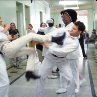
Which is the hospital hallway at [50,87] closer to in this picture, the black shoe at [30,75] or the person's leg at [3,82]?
the person's leg at [3,82]

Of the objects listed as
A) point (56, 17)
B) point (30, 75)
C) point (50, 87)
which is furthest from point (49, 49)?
point (56, 17)

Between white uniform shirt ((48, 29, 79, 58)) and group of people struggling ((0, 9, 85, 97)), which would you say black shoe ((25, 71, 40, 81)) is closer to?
group of people struggling ((0, 9, 85, 97))

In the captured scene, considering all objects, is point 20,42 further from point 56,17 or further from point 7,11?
point 56,17

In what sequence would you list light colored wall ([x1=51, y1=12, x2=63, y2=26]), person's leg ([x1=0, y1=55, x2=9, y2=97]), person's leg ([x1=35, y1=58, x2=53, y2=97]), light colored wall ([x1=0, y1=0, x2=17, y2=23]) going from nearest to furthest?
person's leg ([x1=0, y1=55, x2=9, y2=97]) → person's leg ([x1=35, y1=58, x2=53, y2=97]) → light colored wall ([x1=0, y1=0, x2=17, y2=23]) → light colored wall ([x1=51, y1=12, x2=63, y2=26])

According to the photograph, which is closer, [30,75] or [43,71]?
[30,75]

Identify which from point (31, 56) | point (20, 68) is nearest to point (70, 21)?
point (31, 56)

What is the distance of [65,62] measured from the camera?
153 inches

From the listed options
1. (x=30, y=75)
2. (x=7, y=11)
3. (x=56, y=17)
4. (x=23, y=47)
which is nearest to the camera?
(x=30, y=75)

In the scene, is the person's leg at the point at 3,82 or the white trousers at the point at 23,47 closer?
the white trousers at the point at 23,47

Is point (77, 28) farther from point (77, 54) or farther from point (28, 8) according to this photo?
point (28, 8)

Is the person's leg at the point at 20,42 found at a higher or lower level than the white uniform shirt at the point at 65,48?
higher

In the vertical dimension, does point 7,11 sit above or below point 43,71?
above

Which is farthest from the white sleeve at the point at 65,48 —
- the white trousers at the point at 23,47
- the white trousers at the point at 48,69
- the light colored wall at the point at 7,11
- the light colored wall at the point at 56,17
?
the light colored wall at the point at 56,17

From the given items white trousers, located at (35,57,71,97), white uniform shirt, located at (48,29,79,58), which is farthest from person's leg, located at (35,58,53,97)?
white uniform shirt, located at (48,29,79,58)
